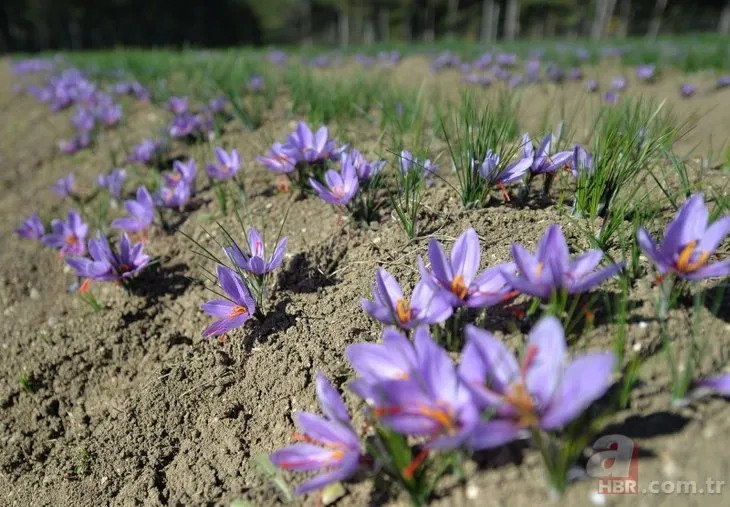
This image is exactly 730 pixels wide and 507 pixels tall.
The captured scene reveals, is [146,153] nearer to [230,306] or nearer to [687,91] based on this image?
[230,306]

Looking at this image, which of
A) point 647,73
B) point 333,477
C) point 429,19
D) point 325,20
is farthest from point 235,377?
point 325,20

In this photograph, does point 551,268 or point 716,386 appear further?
point 551,268

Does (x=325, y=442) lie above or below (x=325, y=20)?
below

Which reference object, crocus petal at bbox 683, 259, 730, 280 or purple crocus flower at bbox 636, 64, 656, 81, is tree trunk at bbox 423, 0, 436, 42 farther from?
crocus petal at bbox 683, 259, 730, 280

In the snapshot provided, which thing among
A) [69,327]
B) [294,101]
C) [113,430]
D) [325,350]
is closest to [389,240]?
[325,350]

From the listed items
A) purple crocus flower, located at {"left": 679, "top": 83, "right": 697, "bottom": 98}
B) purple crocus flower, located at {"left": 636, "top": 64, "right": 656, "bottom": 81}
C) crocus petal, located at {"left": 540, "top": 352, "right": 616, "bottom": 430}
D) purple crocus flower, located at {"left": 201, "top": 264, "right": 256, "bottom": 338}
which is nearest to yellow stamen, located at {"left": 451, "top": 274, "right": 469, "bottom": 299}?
crocus petal, located at {"left": 540, "top": 352, "right": 616, "bottom": 430}

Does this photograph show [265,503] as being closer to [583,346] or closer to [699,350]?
[583,346]

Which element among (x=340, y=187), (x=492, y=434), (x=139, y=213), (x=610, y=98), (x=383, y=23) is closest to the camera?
(x=492, y=434)
